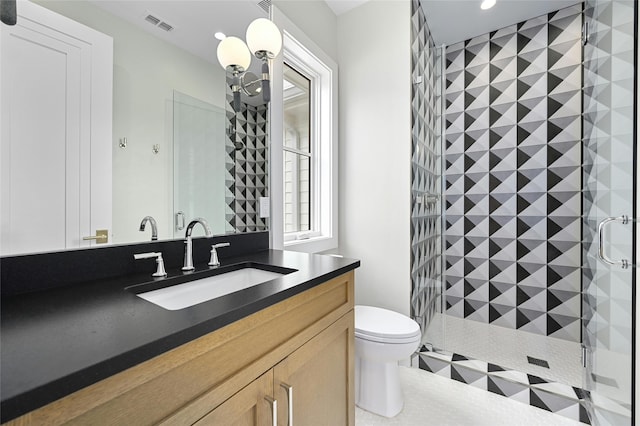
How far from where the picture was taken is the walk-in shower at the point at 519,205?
1.50 meters

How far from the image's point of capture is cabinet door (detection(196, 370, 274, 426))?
0.58 meters

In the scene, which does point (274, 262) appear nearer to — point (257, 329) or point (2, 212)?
point (257, 329)

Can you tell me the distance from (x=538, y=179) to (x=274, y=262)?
2402 mm

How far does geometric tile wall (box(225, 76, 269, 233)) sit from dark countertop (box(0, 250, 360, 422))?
0.57 metres

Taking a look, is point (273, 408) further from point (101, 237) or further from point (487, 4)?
point (487, 4)

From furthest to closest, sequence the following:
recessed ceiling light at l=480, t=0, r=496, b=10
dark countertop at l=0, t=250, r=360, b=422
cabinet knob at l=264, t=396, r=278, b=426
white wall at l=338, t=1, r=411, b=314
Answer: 1. recessed ceiling light at l=480, t=0, r=496, b=10
2. white wall at l=338, t=1, r=411, b=314
3. cabinet knob at l=264, t=396, r=278, b=426
4. dark countertop at l=0, t=250, r=360, b=422

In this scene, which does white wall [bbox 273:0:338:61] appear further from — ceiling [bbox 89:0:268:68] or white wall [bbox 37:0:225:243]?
white wall [bbox 37:0:225:243]

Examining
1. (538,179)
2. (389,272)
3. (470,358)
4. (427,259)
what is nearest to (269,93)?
(389,272)

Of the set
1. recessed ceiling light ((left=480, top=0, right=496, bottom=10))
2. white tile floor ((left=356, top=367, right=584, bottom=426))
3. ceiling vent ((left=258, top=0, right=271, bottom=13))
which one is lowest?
white tile floor ((left=356, top=367, right=584, bottom=426))

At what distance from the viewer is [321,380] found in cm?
94

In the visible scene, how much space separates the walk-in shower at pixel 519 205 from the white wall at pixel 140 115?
152 centimetres

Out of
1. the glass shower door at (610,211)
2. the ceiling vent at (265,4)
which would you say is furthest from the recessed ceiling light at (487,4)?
the ceiling vent at (265,4)

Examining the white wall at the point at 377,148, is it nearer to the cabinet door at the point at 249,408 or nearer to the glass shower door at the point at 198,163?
the glass shower door at the point at 198,163

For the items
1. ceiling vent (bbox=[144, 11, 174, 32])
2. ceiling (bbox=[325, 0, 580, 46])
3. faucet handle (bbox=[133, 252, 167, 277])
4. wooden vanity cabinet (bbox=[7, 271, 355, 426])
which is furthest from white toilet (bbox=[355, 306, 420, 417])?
ceiling (bbox=[325, 0, 580, 46])
